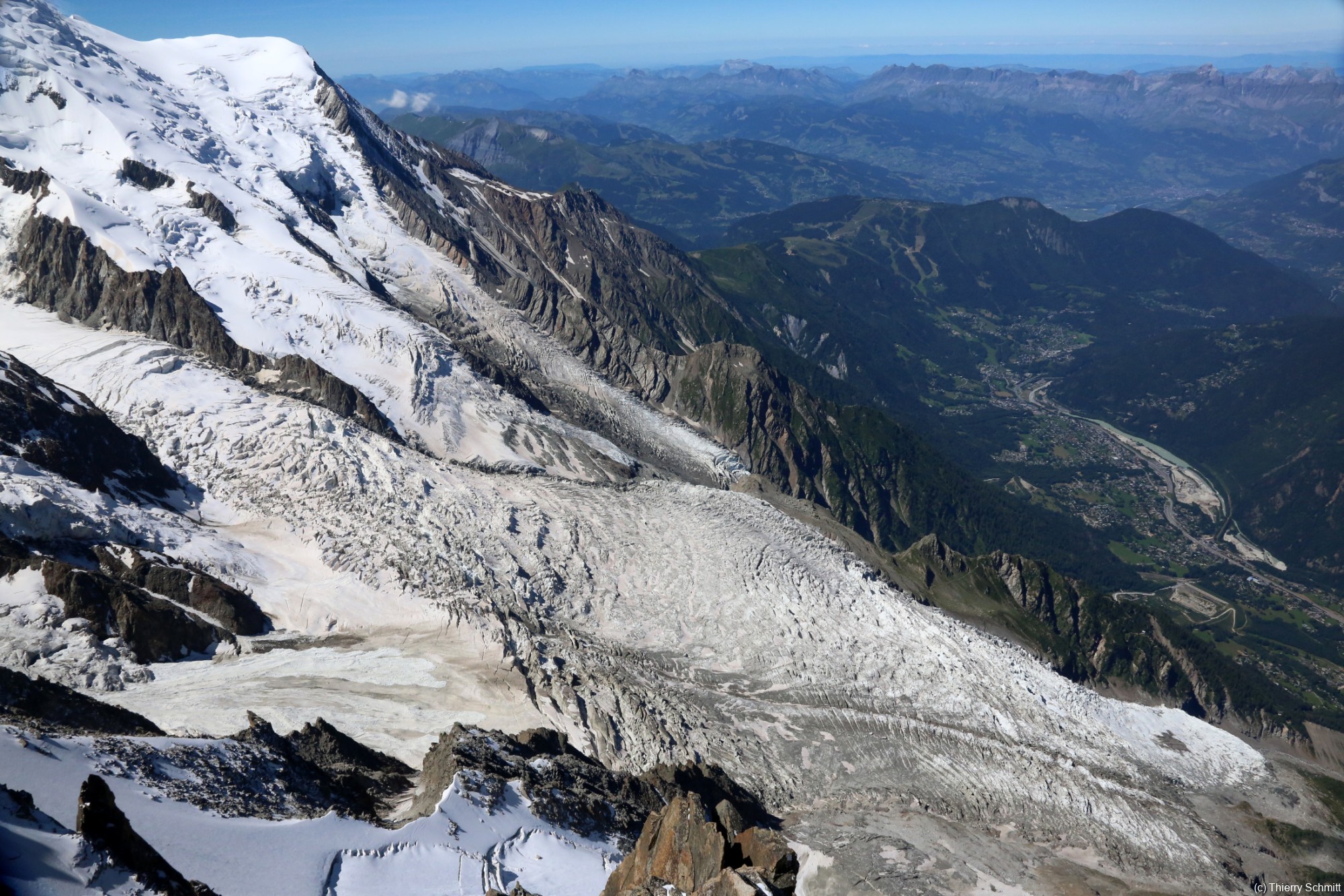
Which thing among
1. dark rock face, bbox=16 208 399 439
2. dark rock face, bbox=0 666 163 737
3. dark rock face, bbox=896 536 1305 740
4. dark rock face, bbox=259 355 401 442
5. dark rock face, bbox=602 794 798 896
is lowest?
dark rock face, bbox=896 536 1305 740

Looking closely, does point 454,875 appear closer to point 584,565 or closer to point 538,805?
point 538,805

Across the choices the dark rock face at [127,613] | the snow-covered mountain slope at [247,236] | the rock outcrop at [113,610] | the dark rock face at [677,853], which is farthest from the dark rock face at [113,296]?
the dark rock face at [677,853]

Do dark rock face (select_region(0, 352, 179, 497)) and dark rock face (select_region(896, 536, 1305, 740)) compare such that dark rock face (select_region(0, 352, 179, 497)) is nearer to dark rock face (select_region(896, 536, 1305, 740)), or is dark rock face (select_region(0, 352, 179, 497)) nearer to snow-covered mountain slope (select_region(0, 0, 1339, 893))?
snow-covered mountain slope (select_region(0, 0, 1339, 893))

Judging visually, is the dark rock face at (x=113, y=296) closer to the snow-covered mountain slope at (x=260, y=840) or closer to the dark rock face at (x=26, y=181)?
the dark rock face at (x=26, y=181)

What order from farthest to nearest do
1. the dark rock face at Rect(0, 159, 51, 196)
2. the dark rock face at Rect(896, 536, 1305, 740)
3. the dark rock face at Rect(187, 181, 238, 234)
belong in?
1. the dark rock face at Rect(896, 536, 1305, 740)
2. the dark rock face at Rect(187, 181, 238, 234)
3. the dark rock face at Rect(0, 159, 51, 196)

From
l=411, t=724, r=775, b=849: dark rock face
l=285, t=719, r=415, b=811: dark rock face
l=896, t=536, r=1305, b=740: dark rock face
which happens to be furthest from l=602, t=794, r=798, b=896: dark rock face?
l=896, t=536, r=1305, b=740: dark rock face

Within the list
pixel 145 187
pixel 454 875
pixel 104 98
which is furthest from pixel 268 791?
pixel 104 98
